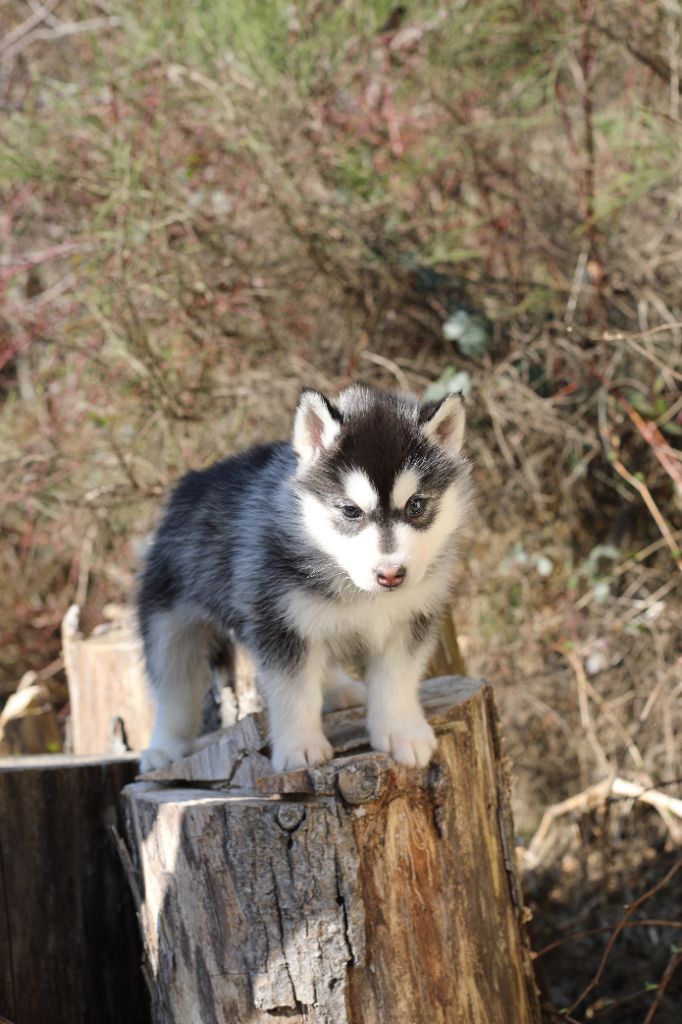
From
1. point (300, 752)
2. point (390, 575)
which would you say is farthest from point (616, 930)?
point (390, 575)

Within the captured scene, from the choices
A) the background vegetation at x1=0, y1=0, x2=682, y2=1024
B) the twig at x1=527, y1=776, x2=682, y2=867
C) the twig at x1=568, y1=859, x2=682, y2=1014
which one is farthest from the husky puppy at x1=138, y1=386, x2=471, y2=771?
the background vegetation at x1=0, y1=0, x2=682, y2=1024

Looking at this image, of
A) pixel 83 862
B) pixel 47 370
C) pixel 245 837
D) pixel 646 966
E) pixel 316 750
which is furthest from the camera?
pixel 47 370

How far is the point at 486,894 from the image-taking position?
10.00 ft

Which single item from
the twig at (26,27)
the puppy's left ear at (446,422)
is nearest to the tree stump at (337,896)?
the puppy's left ear at (446,422)

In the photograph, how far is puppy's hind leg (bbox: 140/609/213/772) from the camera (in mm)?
3750

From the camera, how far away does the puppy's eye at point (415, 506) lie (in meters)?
2.94

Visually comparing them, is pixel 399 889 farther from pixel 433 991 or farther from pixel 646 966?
pixel 646 966

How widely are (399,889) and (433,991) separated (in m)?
0.29

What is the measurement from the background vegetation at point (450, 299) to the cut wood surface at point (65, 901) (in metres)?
2.23

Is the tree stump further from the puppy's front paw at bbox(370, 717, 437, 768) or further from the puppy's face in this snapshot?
the puppy's face

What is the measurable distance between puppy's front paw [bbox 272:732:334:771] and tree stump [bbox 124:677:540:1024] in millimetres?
67

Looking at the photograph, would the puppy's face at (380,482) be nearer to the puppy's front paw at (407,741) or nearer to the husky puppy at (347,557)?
the husky puppy at (347,557)

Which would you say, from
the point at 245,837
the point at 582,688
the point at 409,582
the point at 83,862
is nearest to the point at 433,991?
the point at 245,837

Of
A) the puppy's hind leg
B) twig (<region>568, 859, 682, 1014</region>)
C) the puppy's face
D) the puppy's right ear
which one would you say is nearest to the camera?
the puppy's face
